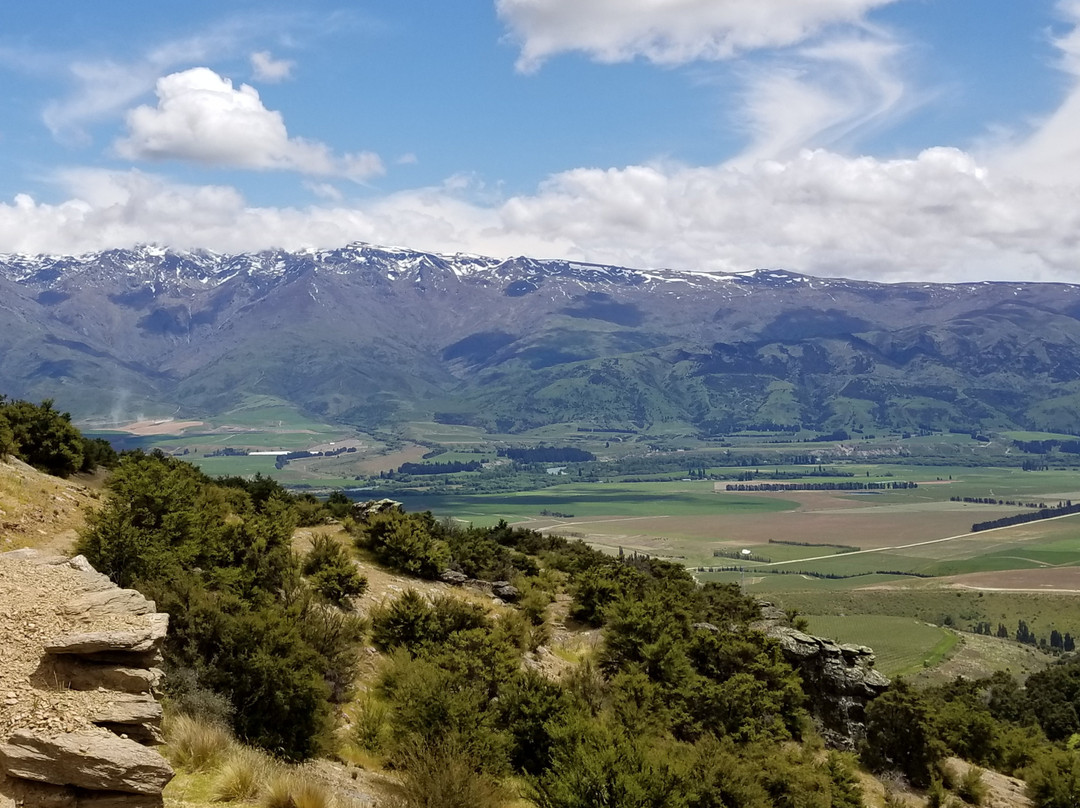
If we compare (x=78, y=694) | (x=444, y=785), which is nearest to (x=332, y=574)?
(x=444, y=785)

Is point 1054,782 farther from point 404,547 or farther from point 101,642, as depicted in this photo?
point 101,642

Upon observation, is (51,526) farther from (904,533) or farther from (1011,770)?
(904,533)

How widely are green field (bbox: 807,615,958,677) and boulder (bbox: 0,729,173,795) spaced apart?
67773mm

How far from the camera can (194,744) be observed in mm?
11000

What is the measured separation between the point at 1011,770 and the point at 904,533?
157868mm

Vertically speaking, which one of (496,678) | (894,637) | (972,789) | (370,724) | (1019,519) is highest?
(496,678)

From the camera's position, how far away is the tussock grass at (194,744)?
10828 mm

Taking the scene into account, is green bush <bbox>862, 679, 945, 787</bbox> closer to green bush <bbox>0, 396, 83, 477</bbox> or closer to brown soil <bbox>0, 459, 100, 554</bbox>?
brown soil <bbox>0, 459, 100, 554</bbox>

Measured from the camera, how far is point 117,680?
9.63m

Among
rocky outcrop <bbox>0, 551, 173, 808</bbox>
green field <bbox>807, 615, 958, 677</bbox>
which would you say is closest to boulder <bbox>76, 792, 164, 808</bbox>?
rocky outcrop <bbox>0, 551, 173, 808</bbox>

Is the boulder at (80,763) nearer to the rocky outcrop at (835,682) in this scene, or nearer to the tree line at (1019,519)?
the rocky outcrop at (835,682)

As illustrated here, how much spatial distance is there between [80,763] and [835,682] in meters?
23.4

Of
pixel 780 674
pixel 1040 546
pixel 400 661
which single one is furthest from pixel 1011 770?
pixel 1040 546

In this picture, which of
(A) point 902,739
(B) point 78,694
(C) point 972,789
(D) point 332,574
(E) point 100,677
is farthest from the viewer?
(A) point 902,739
